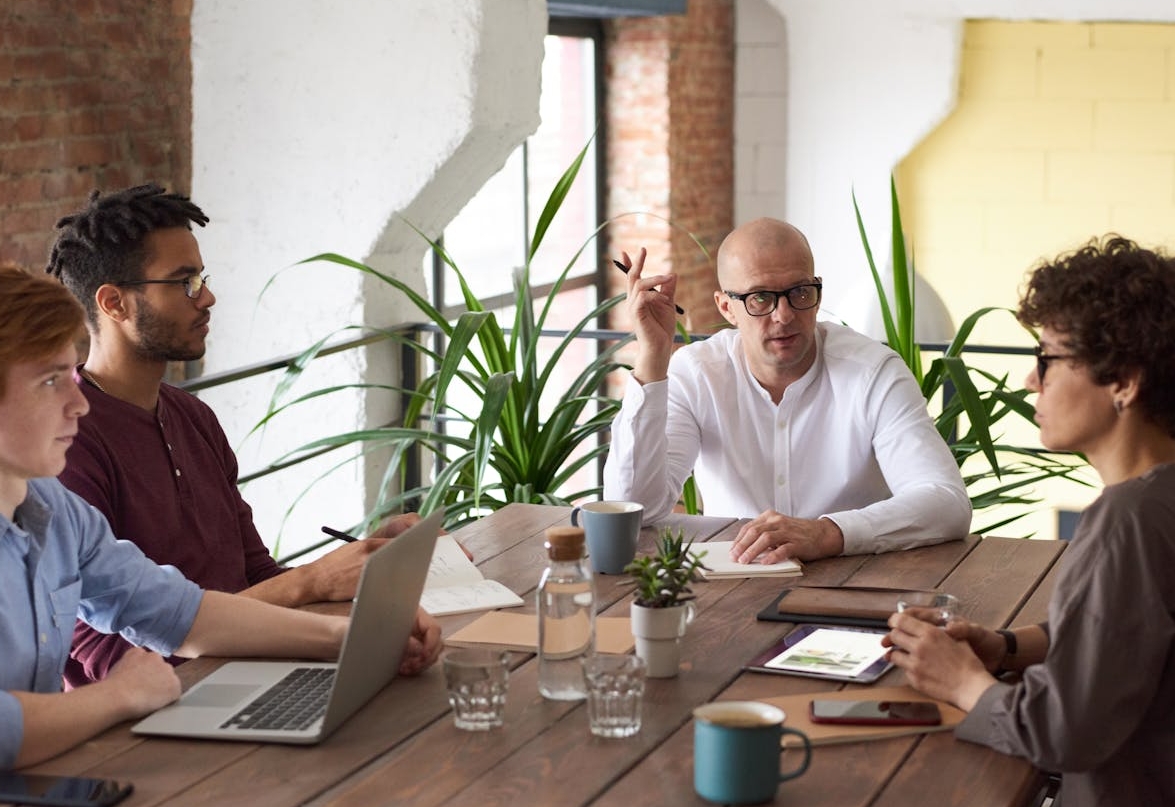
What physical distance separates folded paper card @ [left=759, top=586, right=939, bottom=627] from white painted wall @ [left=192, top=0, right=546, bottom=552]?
2165 millimetres

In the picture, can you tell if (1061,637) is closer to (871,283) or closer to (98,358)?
(98,358)

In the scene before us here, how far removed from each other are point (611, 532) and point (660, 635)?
1.62 ft

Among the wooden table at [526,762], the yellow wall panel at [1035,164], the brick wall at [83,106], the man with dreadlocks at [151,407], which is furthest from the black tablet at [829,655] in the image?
the yellow wall panel at [1035,164]

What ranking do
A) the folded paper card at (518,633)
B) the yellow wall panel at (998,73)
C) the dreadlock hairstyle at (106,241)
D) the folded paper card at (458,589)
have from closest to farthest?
the folded paper card at (518,633) < the folded paper card at (458,589) < the dreadlock hairstyle at (106,241) < the yellow wall panel at (998,73)

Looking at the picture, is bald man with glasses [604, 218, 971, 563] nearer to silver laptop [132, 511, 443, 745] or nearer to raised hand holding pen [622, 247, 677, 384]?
raised hand holding pen [622, 247, 677, 384]

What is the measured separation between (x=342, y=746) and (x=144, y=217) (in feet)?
3.78

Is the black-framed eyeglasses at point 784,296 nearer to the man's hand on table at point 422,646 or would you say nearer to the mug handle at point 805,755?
the man's hand on table at point 422,646

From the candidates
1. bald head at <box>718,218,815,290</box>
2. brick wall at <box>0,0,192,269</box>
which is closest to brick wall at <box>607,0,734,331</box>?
brick wall at <box>0,0,192,269</box>

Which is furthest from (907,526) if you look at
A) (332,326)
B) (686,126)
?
(686,126)

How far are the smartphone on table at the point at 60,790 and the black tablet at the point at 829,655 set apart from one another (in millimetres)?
778

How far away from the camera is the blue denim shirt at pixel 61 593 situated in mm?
1755

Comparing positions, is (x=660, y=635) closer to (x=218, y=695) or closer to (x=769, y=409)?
(x=218, y=695)

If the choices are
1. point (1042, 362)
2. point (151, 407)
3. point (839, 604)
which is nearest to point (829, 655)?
point (839, 604)

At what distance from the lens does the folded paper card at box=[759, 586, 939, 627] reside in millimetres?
2078
